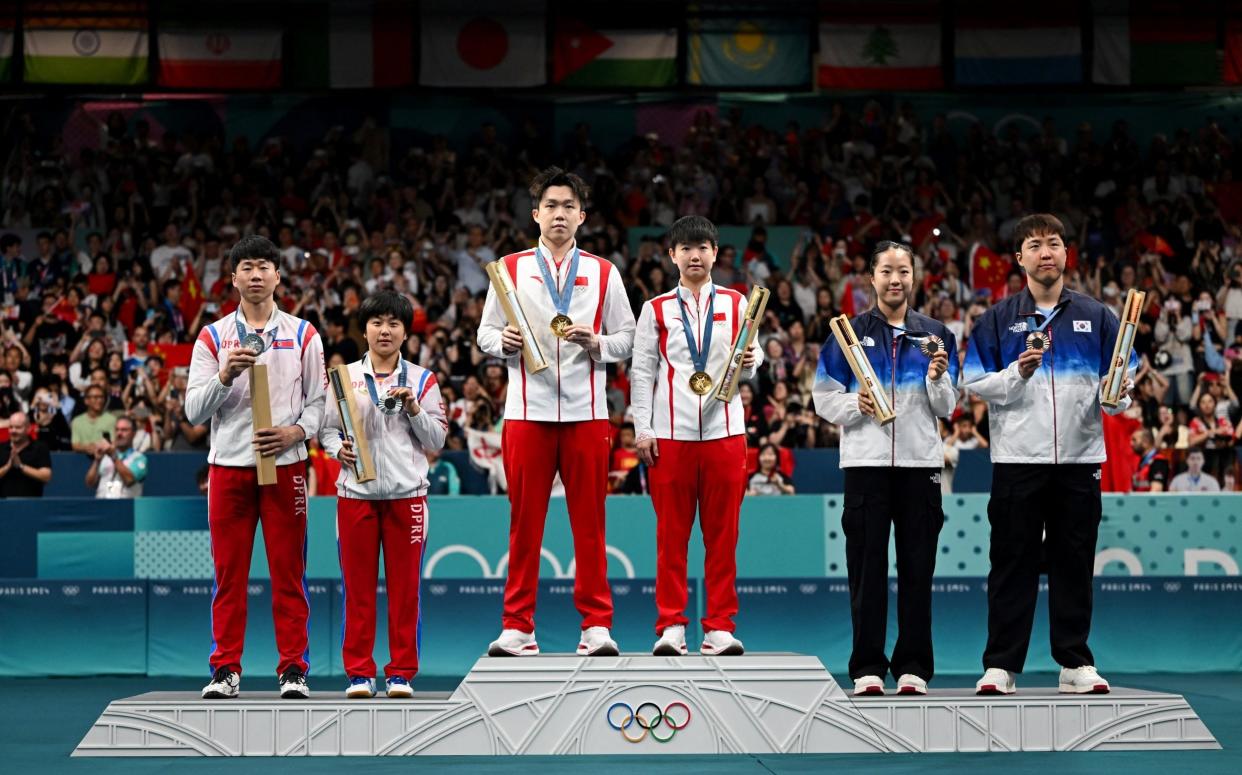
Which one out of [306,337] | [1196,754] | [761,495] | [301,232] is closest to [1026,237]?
[1196,754]

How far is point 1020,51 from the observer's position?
22000 mm

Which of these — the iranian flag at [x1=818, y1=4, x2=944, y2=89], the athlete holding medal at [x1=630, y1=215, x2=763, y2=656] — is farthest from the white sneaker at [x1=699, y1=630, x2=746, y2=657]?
the iranian flag at [x1=818, y1=4, x2=944, y2=89]

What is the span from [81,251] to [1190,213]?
15318 mm

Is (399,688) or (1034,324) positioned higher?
(1034,324)

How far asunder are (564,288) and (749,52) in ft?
48.9

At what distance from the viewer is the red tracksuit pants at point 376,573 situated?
7.98m

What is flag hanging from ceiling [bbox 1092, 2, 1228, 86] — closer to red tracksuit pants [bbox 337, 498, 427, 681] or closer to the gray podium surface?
the gray podium surface

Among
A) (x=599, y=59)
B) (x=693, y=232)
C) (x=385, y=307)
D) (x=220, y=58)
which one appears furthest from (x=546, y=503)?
(x=220, y=58)

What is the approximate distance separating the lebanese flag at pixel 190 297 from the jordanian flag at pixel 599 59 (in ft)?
21.0

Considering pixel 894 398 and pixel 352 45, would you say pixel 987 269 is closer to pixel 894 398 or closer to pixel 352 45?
pixel 352 45

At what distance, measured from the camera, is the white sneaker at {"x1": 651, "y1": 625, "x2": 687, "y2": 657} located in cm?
785

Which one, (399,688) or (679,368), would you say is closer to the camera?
(399,688)

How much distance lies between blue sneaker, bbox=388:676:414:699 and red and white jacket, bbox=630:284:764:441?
1.79 m

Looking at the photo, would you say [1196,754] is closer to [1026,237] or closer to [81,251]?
[1026,237]
